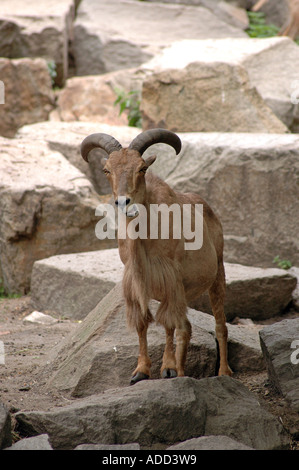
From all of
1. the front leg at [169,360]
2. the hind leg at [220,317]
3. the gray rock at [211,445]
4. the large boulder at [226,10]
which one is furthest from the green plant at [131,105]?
the gray rock at [211,445]

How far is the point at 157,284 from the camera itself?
529 cm

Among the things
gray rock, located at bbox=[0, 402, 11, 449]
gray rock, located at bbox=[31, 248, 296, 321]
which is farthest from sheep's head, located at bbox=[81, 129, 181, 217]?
gray rock, located at bbox=[31, 248, 296, 321]

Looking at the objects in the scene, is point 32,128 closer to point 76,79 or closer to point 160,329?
point 76,79

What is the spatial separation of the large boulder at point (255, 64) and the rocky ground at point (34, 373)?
433cm

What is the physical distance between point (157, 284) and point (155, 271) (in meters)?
0.11

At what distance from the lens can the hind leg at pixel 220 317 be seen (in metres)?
6.03

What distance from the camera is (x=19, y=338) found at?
7090mm

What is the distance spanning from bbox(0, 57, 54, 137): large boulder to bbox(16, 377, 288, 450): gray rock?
988 cm

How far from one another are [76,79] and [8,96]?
1.72 meters

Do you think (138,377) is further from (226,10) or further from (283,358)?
(226,10)

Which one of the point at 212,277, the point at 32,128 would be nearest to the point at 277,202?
the point at 212,277

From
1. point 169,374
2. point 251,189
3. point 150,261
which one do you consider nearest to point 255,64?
point 251,189

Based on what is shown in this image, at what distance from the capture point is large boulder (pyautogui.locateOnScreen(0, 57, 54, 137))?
44.1 ft

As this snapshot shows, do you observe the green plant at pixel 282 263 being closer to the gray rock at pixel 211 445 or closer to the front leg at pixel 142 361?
the front leg at pixel 142 361
